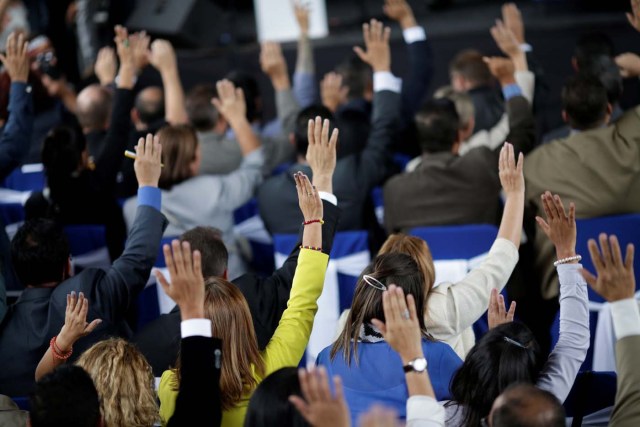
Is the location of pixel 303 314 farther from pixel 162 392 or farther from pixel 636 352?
pixel 636 352

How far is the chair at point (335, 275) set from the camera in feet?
12.8

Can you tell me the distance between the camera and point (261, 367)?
95.5 inches

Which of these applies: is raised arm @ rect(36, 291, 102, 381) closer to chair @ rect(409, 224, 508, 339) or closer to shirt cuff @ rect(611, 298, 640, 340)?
shirt cuff @ rect(611, 298, 640, 340)

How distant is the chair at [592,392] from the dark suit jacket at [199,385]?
102cm

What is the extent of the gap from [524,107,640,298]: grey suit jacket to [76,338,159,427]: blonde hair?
2.01m

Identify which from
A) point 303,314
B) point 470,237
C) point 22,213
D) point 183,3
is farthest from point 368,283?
point 183,3

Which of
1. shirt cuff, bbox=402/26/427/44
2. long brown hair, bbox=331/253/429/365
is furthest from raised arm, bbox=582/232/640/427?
shirt cuff, bbox=402/26/427/44

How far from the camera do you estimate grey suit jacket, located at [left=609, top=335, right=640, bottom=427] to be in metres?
2.09

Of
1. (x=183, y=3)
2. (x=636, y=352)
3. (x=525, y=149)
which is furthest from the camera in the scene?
(x=183, y=3)

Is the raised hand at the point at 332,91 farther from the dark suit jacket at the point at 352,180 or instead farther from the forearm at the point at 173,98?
the forearm at the point at 173,98

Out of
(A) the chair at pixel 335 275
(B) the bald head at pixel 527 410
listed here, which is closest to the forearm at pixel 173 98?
(A) the chair at pixel 335 275

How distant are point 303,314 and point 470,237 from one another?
4.07ft

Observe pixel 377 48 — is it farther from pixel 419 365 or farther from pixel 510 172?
pixel 419 365

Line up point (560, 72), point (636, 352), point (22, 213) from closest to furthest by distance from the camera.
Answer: point (636, 352)
point (22, 213)
point (560, 72)
